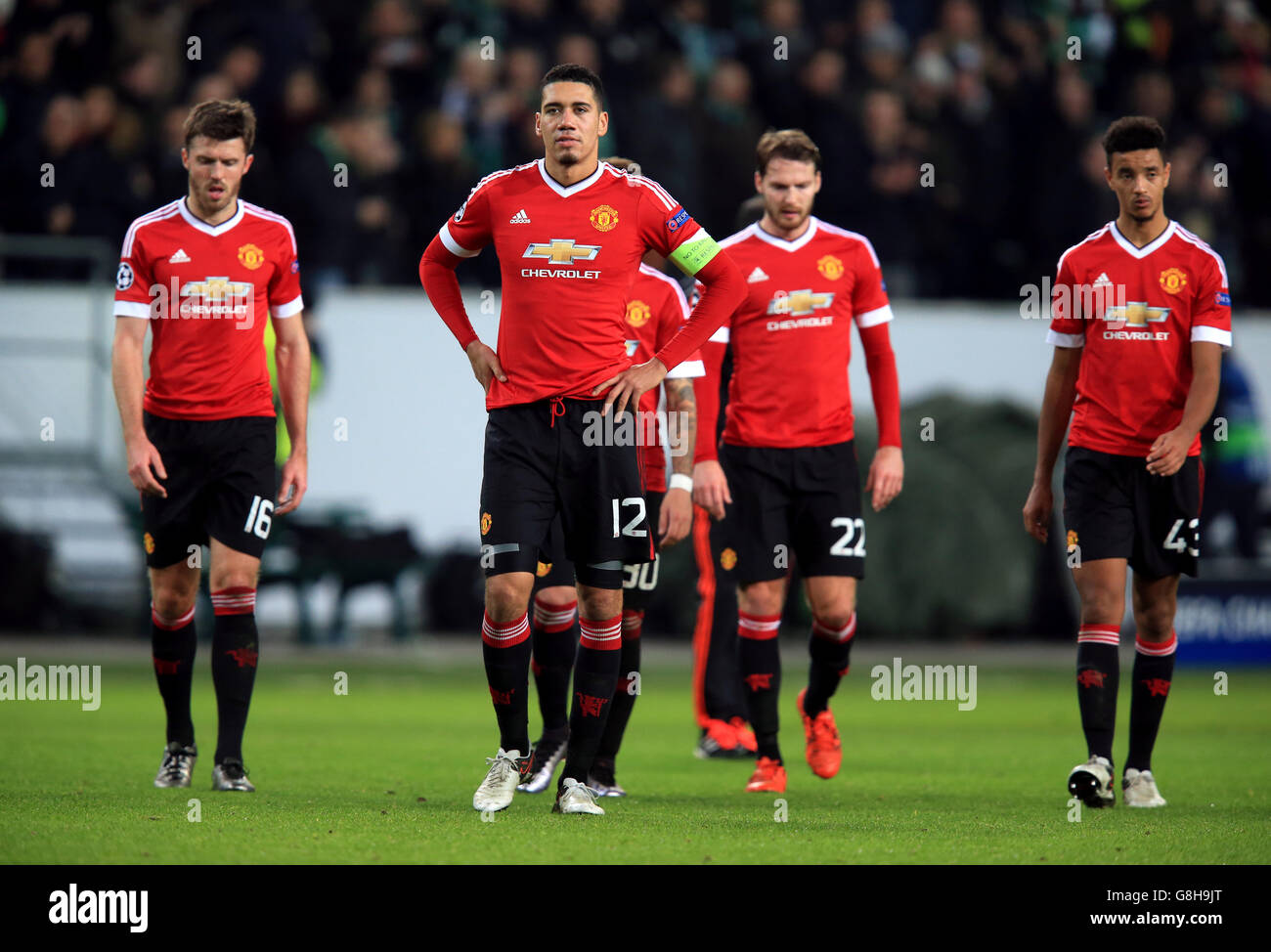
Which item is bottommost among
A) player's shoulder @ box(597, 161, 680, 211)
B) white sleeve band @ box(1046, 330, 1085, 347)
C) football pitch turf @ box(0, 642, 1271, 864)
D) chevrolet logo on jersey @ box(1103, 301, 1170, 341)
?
football pitch turf @ box(0, 642, 1271, 864)

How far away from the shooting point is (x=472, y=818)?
20.6 ft

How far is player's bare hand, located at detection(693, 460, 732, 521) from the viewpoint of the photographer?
299 inches

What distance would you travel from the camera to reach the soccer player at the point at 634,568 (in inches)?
286

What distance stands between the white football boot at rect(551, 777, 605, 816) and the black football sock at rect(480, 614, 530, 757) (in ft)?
0.78

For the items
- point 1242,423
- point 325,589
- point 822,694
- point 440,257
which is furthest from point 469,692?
point 1242,423

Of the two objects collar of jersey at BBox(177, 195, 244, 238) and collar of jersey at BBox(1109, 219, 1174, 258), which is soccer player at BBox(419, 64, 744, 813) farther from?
collar of jersey at BBox(1109, 219, 1174, 258)

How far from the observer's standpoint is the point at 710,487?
24.9 feet

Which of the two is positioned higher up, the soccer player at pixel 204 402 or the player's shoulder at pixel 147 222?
the player's shoulder at pixel 147 222

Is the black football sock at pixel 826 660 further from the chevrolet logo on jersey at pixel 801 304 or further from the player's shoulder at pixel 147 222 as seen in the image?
the player's shoulder at pixel 147 222

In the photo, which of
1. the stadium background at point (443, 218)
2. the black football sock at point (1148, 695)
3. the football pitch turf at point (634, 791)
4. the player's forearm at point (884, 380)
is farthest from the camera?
the stadium background at point (443, 218)

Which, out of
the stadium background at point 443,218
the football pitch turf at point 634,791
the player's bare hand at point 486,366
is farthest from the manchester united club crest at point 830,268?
the stadium background at point 443,218

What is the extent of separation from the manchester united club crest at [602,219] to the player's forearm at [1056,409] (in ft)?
6.86

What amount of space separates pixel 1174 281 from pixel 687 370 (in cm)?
199

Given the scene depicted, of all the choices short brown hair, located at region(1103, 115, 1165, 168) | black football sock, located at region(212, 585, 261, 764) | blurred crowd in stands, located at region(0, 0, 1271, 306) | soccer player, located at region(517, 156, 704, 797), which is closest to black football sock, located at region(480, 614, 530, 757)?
soccer player, located at region(517, 156, 704, 797)
